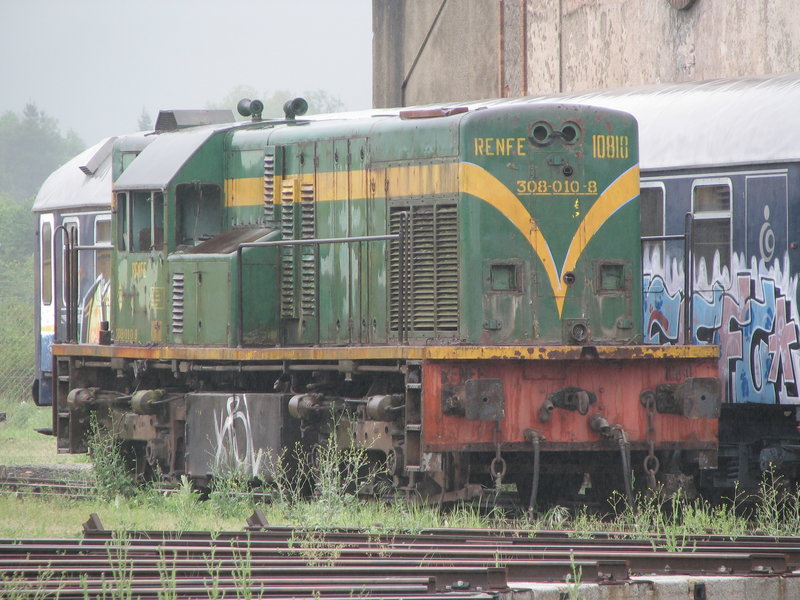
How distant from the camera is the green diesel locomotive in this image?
10.0m

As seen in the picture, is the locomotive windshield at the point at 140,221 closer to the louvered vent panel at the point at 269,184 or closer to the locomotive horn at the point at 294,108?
the louvered vent panel at the point at 269,184

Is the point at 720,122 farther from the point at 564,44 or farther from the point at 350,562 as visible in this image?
the point at 564,44

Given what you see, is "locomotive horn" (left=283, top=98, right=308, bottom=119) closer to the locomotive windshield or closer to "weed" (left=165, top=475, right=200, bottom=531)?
the locomotive windshield

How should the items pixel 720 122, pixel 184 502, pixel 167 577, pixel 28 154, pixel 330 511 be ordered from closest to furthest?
1. pixel 167 577
2. pixel 330 511
3. pixel 184 502
4. pixel 720 122
5. pixel 28 154

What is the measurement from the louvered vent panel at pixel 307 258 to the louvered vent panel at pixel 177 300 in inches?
45.2

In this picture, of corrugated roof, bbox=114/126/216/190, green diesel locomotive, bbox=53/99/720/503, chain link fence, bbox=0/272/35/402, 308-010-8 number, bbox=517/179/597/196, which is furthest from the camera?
chain link fence, bbox=0/272/35/402

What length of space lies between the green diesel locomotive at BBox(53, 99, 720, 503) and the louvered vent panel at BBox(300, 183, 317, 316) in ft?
0.06

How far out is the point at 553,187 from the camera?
10492mm

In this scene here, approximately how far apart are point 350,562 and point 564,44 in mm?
14349

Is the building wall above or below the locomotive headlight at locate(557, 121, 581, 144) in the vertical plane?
above

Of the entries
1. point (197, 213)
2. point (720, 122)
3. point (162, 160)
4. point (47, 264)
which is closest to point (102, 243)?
point (47, 264)

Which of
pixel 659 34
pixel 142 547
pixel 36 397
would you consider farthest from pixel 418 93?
pixel 142 547

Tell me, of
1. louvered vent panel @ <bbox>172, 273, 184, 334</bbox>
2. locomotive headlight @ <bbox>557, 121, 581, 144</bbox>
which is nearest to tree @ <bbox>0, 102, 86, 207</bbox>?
louvered vent panel @ <bbox>172, 273, 184, 334</bbox>

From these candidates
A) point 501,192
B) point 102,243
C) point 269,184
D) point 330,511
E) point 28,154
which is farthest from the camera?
point 28,154
